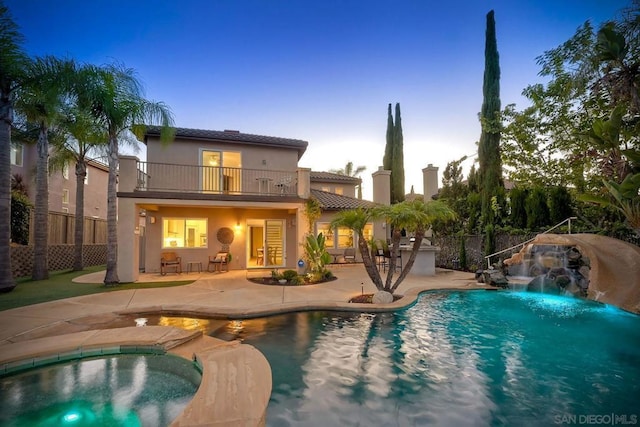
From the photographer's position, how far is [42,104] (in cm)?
1046

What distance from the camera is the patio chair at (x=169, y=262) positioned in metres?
12.7

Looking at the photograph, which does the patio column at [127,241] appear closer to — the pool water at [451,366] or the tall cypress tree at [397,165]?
the pool water at [451,366]

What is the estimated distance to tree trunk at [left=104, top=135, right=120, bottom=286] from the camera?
33.9 feet

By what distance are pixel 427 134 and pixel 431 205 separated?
16.5 m

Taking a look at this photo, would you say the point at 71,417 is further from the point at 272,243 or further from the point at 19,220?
the point at 19,220

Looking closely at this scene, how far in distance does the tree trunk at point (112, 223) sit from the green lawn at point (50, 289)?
0.48m

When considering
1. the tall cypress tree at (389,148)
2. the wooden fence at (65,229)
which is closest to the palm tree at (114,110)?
the wooden fence at (65,229)

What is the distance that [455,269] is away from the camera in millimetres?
15062

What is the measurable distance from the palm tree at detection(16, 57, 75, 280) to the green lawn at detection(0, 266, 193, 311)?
4.33 ft

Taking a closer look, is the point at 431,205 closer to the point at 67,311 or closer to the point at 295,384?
the point at 295,384

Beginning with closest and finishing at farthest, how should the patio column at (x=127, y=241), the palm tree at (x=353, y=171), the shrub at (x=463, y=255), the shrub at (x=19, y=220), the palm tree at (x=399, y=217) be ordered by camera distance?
the palm tree at (x=399, y=217) < the patio column at (x=127, y=241) < the shrub at (x=19, y=220) < the shrub at (x=463, y=255) < the palm tree at (x=353, y=171)

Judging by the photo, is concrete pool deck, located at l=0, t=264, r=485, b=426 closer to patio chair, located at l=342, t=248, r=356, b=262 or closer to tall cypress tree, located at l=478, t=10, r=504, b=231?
patio chair, located at l=342, t=248, r=356, b=262

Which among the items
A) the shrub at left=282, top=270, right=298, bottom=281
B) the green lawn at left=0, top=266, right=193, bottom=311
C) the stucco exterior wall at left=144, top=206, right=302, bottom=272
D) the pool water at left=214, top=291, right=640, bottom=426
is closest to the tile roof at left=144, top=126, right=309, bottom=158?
the stucco exterior wall at left=144, top=206, right=302, bottom=272

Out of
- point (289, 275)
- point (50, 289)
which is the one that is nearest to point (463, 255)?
point (289, 275)
